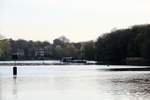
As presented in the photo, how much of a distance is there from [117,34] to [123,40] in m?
5.74

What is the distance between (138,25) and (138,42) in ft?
Result: 55.9

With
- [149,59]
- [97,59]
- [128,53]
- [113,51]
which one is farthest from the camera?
[97,59]

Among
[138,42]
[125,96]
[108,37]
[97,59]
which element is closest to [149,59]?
[138,42]

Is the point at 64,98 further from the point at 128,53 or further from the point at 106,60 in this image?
the point at 106,60

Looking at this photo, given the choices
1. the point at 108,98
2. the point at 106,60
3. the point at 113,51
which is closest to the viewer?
the point at 108,98

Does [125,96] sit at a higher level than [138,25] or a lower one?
lower

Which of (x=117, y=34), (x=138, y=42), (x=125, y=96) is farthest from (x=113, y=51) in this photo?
(x=125, y=96)

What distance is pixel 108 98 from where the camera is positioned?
33.1 meters

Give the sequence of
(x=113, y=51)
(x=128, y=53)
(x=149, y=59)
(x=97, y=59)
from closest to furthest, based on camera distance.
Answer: (x=149, y=59) → (x=128, y=53) → (x=113, y=51) → (x=97, y=59)

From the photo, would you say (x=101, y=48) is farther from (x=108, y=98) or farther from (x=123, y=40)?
(x=108, y=98)

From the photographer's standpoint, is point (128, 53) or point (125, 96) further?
point (128, 53)

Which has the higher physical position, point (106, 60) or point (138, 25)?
point (138, 25)

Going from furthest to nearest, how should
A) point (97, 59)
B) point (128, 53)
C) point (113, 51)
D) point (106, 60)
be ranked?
point (97, 59), point (106, 60), point (113, 51), point (128, 53)

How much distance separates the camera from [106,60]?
180500mm
